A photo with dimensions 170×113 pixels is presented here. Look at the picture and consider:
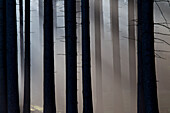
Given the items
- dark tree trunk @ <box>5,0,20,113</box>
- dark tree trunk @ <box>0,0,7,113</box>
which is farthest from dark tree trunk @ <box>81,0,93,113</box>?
dark tree trunk @ <box>0,0,7,113</box>

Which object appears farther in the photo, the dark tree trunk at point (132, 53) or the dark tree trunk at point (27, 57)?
the dark tree trunk at point (132, 53)

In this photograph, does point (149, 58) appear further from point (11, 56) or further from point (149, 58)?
point (11, 56)

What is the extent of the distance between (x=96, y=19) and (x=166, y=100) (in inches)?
362

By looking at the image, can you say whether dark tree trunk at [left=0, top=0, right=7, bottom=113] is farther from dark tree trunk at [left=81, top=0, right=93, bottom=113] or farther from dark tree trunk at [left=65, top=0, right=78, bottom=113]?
dark tree trunk at [left=81, top=0, right=93, bottom=113]

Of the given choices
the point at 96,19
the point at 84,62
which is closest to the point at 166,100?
the point at 96,19

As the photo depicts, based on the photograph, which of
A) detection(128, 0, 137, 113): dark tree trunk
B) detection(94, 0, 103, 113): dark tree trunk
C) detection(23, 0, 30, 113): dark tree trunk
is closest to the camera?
detection(23, 0, 30, 113): dark tree trunk

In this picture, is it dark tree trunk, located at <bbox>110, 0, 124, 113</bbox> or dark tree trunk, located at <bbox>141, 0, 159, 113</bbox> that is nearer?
dark tree trunk, located at <bbox>141, 0, 159, 113</bbox>

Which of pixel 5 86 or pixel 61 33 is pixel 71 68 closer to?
pixel 5 86

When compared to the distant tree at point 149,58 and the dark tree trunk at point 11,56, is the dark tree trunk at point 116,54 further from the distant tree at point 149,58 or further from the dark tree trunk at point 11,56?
the distant tree at point 149,58

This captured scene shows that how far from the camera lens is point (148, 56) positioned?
5.88 meters

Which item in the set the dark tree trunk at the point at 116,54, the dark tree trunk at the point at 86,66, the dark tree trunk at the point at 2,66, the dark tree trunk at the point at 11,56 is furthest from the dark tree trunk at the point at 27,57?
the dark tree trunk at the point at 116,54

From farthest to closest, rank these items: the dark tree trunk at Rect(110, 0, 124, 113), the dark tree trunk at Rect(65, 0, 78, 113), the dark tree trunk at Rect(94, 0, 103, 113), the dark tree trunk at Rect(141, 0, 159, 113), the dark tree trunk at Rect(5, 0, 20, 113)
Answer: the dark tree trunk at Rect(94, 0, 103, 113) → the dark tree trunk at Rect(110, 0, 124, 113) → the dark tree trunk at Rect(65, 0, 78, 113) → the dark tree trunk at Rect(5, 0, 20, 113) → the dark tree trunk at Rect(141, 0, 159, 113)

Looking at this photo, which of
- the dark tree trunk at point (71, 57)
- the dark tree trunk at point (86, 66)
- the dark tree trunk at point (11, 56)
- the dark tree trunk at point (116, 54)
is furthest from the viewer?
the dark tree trunk at point (116, 54)

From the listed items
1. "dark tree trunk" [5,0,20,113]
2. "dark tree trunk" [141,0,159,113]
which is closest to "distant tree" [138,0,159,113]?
"dark tree trunk" [141,0,159,113]
